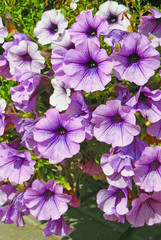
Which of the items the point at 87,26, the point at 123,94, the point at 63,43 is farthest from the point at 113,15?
the point at 123,94

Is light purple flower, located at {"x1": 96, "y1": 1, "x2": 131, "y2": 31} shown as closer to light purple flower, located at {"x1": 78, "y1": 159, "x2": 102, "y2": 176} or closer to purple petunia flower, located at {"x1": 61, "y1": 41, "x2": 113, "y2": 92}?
purple petunia flower, located at {"x1": 61, "y1": 41, "x2": 113, "y2": 92}

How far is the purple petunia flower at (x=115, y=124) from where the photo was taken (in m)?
1.54

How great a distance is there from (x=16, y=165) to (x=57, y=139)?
0.30m

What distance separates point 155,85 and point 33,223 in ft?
6.52

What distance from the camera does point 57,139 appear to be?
1.65 metres

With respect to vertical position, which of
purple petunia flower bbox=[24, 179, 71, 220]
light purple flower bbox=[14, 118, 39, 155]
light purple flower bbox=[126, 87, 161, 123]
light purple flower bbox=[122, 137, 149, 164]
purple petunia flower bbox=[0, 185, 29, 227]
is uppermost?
light purple flower bbox=[126, 87, 161, 123]

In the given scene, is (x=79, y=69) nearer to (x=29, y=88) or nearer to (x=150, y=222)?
(x=29, y=88)

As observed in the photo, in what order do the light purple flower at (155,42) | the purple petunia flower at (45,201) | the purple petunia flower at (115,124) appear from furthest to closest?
the purple petunia flower at (45,201) → the light purple flower at (155,42) → the purple petunia flower at (115,124)

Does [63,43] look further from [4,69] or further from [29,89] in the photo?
Answer: [4,69]

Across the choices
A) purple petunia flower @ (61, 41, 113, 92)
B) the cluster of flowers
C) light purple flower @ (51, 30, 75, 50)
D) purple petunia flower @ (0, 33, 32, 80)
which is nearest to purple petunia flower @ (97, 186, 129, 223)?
the cluster of flowers

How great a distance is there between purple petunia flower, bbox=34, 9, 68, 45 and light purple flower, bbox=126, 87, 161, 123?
0.69 meters

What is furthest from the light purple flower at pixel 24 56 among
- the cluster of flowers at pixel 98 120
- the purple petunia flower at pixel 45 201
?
the purple petunia flower at pixel 45 201

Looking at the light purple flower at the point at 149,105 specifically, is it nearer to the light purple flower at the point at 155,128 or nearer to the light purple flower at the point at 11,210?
the light purple flower at the point at 155,128

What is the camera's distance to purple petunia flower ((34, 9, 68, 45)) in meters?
2.04
